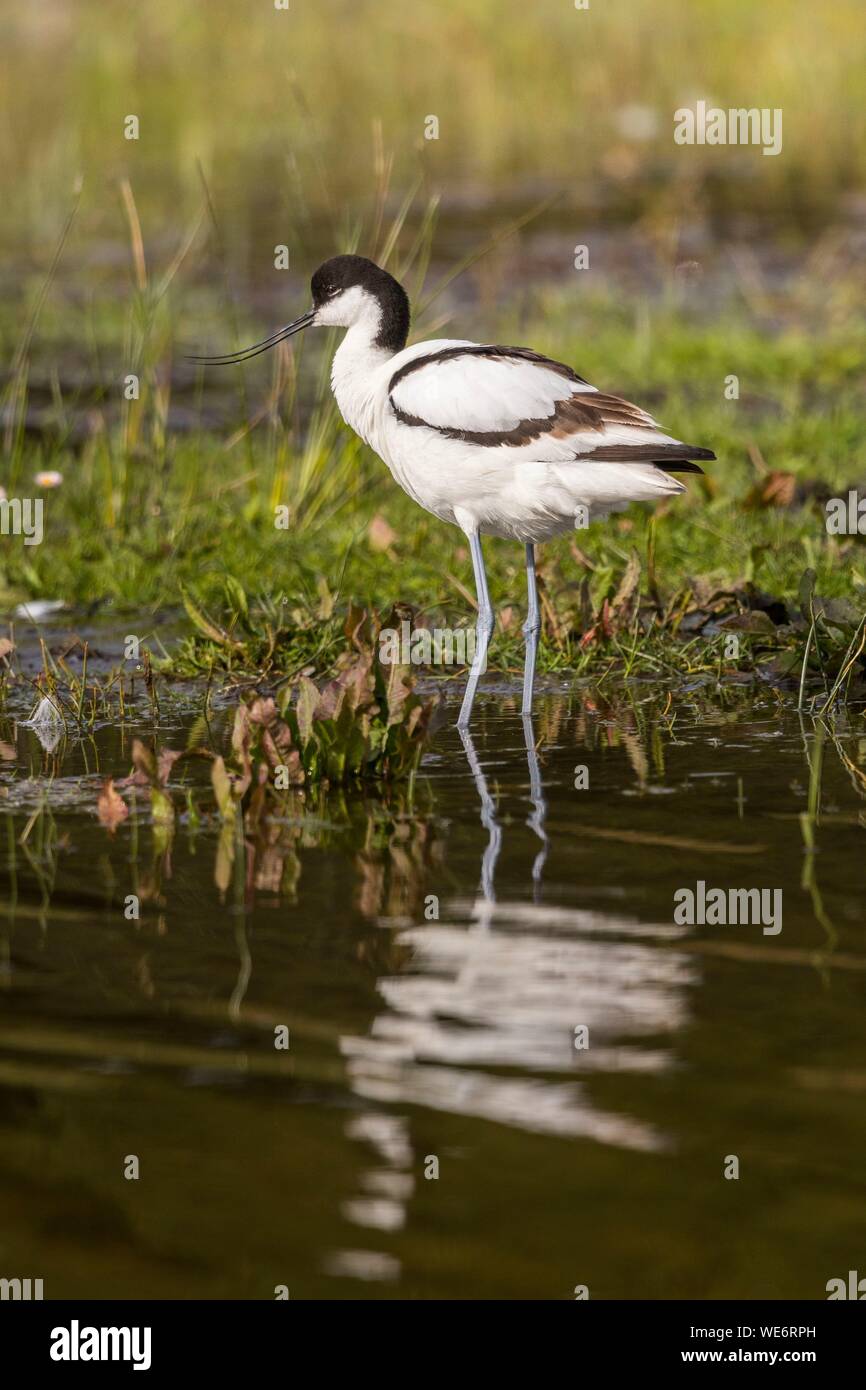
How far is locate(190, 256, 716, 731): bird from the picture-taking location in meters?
6.34

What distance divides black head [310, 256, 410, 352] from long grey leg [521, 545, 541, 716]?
908mm

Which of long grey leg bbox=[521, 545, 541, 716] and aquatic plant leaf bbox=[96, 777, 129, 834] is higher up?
long grey leg bbox=[521, 545, 541, 716]

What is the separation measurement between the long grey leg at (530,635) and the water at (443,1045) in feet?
2.76

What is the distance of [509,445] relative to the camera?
21.1ft

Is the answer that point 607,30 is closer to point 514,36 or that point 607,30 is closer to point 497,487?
point 514,36

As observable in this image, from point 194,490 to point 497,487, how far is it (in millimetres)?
2836

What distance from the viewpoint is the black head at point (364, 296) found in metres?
7.06

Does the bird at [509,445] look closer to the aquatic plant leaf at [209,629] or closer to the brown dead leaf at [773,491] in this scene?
the aquatic plant leaf at [209,629]

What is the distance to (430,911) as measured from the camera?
15.1 feet

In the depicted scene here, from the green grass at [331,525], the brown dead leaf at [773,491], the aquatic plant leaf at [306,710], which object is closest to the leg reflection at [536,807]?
the aquatic plant leaf at [306,710]

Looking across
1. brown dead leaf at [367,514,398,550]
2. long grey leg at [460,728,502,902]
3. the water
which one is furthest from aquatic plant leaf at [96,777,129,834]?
brown dead leaf at [367,514,398,550]

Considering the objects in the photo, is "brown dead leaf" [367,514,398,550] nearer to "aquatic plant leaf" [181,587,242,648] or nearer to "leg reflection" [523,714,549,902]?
"aquatic plant leaf" [181,587,242,648]
